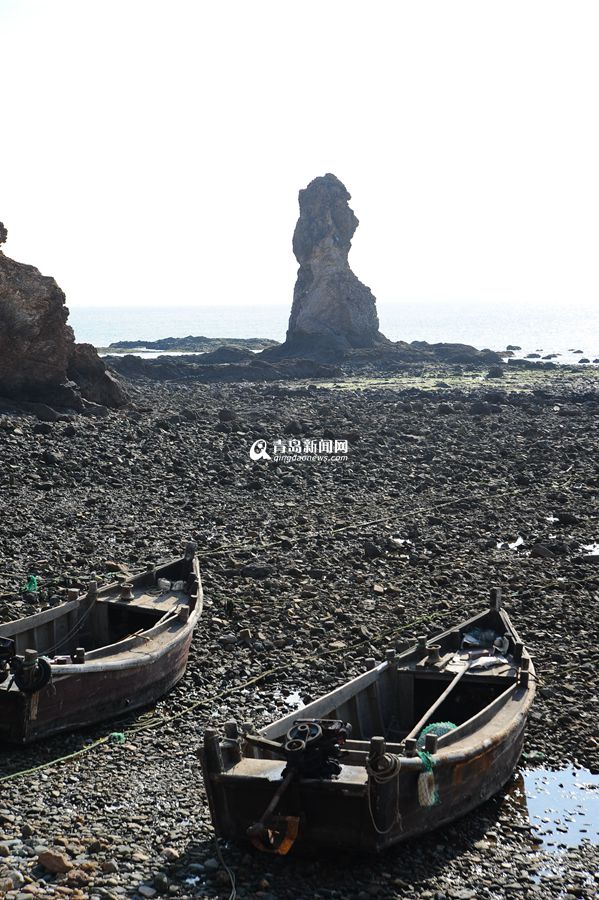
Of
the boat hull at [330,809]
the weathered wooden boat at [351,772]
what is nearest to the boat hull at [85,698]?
the weathered wooden boat at [351,772]

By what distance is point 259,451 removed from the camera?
3822 cm

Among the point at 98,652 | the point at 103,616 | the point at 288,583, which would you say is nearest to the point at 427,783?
the point at 98,652

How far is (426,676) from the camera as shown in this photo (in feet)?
45.8

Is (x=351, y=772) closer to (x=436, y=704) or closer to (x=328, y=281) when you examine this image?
(x=436, y=704)

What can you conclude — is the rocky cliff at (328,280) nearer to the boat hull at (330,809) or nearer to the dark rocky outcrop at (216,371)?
the dark rocky outcrop at (216,371)

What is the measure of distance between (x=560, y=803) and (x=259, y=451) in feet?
86.5

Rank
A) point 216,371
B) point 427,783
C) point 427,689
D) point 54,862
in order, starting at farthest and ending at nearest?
point 216,371 < point 427,689 < point 427,783 < point 54,862

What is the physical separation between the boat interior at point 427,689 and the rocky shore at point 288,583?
3.67ft

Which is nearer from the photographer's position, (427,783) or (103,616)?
(427,783)

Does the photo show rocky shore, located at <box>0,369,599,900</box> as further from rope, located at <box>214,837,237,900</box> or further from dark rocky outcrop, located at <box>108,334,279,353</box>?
dark rocky outcrop, located at <box>108,334,279,353</box>

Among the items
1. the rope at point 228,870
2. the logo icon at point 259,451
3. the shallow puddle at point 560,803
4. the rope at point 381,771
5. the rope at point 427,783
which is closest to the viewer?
the rope at point 228,870

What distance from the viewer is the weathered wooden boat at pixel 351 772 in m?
10.4

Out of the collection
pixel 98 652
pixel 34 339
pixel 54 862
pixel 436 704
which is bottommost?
pixel 54 862

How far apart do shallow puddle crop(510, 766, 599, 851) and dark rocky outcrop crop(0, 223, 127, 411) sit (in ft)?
106
